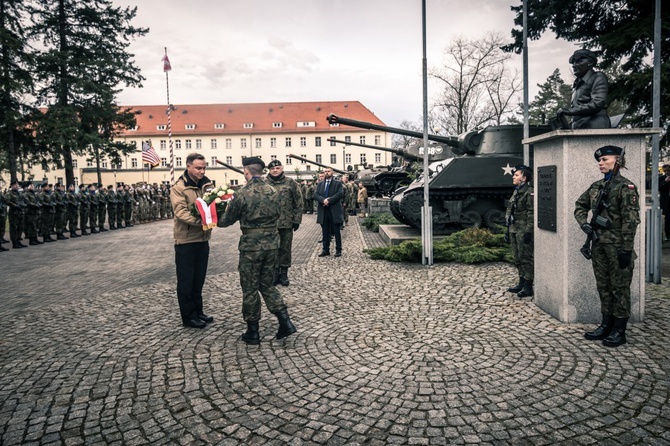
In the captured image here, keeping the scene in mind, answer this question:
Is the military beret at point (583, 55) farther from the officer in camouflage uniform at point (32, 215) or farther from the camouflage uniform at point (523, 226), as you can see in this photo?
the officer in camouflage uniform at point (32, 215)

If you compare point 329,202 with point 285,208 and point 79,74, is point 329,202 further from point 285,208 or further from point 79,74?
point 79,74

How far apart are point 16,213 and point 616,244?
1494cm

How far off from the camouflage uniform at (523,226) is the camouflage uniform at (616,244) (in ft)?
5.73

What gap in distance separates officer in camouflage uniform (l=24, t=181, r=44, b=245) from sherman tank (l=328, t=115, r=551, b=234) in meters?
9.40

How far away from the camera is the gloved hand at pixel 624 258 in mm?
4434

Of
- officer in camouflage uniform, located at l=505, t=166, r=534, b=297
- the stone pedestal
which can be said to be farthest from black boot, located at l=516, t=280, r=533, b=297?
the stone pedestal

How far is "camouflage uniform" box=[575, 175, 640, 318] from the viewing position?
4480 mm

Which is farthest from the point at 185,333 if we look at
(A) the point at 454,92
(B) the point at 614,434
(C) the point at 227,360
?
(A) the point at 454,92

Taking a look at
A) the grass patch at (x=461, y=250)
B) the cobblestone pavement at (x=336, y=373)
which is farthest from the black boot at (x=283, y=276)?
the grass patch at (x=461, y=250)

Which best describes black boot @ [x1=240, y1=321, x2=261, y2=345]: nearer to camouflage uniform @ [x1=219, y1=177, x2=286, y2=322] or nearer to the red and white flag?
camouflage uniform @ [x1=219, y1=177, x2=286, y2=322]

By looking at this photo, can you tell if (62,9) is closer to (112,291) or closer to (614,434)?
(112,291)

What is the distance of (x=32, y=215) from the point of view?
14.3 metres

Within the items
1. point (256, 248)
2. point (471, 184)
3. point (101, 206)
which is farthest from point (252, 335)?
point (101, 206)

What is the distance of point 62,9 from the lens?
26.0 meters
